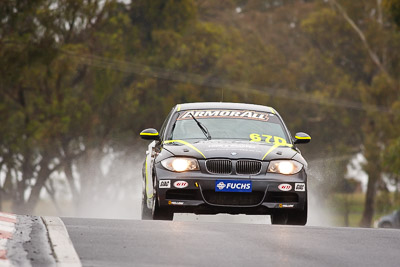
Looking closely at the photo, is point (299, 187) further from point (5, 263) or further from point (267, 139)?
point (5, 263)

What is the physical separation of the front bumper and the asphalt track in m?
1.25

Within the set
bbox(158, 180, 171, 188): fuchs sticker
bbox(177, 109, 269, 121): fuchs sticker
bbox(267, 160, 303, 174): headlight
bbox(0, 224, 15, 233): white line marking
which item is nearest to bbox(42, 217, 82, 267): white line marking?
bbox(0, 224, 15, 233): white line marking

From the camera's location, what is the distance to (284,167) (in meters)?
11.3

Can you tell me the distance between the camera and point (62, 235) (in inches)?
316

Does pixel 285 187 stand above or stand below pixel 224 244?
below

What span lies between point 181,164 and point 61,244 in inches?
152

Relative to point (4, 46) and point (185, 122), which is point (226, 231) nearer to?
point (185, 122)

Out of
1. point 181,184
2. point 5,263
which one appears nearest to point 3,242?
point 5,263

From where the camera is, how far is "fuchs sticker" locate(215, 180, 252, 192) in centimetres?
1104

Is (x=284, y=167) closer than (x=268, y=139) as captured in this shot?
Yes

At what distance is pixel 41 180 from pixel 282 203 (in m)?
30.9

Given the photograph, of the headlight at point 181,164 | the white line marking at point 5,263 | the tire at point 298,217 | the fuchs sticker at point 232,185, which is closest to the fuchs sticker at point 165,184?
the headlight at point 181,164

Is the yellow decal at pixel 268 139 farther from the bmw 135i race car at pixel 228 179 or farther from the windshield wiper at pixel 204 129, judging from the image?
the windshield wiper at pixel 204 129

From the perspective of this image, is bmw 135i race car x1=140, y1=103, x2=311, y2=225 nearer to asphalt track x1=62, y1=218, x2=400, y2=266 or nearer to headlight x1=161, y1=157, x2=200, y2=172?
headlight x1=161, y1=157, x2=200, y2=172
